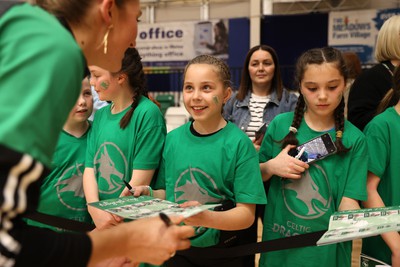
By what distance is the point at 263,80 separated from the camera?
322 centimetres

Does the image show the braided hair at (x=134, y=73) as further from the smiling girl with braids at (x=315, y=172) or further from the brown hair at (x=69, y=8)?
the brown hair at (x=69, y=8)

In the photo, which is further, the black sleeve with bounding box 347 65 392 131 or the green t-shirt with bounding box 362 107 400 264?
the black sleeve with bounding box 347 65 392 131

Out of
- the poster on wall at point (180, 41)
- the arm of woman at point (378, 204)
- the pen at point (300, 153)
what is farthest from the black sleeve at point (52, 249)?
the poster on wall at point (180, 41)

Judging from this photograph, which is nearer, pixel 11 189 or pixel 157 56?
pixel 11 189

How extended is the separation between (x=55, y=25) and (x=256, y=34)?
9700 mm

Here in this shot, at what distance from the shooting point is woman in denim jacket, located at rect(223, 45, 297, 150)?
9.78ft

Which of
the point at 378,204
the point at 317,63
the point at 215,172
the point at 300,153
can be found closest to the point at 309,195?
the point at 300,153

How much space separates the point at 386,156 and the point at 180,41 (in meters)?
9.15

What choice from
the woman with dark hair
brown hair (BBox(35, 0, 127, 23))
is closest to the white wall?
brown hair (BBox(35, 0, 127, 23))

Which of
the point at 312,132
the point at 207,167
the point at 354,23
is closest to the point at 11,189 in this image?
the point at 207,167

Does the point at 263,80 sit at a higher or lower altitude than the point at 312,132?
higher

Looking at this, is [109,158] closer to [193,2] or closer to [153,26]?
[153,26]

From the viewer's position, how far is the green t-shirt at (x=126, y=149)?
2031mm

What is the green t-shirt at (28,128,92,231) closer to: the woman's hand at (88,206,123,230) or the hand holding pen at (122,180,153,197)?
the woman's hand at (88,206,123,230)
